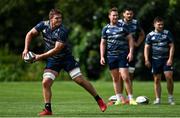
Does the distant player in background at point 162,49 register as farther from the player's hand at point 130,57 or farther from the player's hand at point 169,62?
the player's hand at point 130,57

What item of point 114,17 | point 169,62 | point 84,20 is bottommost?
point 169,62

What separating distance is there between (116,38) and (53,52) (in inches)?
149

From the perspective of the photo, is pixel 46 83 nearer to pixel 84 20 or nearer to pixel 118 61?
pixel 118 61

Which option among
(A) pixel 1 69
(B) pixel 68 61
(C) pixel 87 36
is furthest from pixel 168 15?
(B) pixel 68 61

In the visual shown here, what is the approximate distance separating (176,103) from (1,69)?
74.7 ft

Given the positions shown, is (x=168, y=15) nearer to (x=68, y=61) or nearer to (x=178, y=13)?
(x=178, y=13)

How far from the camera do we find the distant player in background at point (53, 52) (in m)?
15.2

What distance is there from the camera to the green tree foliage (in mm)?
40781

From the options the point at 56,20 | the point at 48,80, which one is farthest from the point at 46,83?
the point at 56,20

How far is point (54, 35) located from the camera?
15.3 metres

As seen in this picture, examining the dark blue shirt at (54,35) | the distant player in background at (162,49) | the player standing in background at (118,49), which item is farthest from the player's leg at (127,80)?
the dark blue shirt at (54,35)

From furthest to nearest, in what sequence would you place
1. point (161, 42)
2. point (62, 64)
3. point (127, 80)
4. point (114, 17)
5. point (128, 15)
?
1. point (128, 15)
2. point (161, 42)
3. point (127, 80)
4. point (114, 17)
5. point (62, 64)

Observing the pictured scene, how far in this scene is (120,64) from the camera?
18.6 metres

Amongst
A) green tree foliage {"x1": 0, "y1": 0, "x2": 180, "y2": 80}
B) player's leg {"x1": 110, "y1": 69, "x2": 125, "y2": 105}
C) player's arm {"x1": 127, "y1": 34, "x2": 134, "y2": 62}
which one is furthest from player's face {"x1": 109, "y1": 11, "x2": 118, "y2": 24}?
green tree foliage {"x1": 0, "y1": 0, "x2": 180, "y2": 80}
